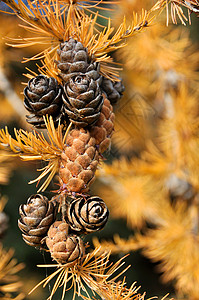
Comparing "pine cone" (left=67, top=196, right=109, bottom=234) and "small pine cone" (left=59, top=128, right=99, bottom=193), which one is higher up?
"small pine cone" (left=59, top=128, right=99, bottom=193)

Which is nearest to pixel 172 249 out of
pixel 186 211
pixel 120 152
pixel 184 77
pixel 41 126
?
pixel 186 211

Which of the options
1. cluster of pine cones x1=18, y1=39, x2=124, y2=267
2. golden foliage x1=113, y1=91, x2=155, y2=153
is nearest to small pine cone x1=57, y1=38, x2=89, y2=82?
cluster of pine cones x1=18, y1=39, x2=124, y2=267

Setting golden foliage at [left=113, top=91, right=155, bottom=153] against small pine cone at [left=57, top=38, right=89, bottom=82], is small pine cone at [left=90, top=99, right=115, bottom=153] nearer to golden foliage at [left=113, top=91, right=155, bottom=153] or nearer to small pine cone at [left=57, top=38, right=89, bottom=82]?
small pine cone at [left=57, top=38, right=89, bottom=82]

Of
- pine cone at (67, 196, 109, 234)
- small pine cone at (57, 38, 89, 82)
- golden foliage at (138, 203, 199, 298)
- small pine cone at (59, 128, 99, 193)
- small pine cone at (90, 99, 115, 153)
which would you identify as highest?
small pine cone at (57, 38, 89, 82)

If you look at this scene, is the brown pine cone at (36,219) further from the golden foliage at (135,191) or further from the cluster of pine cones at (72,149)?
the golden foliage at (135,191)

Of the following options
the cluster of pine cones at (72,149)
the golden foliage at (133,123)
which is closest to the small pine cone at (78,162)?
the cluster of pine cones at (72,149)

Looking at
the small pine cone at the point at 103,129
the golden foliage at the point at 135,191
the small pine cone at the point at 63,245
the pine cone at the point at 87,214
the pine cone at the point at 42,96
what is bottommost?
the golden foliage at the point at 135,191

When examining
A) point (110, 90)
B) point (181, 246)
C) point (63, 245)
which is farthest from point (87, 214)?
point (181, 246)

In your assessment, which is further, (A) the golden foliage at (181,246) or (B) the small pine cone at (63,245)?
(A) the golden foliage at (181,246)
